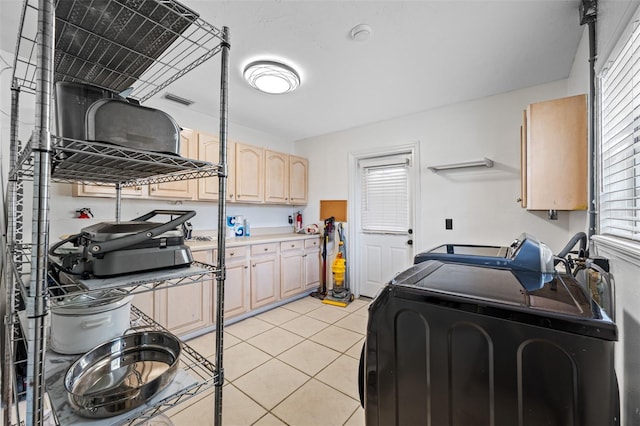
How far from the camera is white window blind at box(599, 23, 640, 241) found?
1080 mm

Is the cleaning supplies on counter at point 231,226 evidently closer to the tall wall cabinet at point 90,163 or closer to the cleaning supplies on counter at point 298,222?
the cleaning supplies on counter at point 298,222

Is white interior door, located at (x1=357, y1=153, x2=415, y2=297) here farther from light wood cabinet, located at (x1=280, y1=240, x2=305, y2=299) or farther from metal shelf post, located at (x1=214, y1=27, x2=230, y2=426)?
metal shelf post, located at (x1=214, y1=27, x2=230, y2=426)

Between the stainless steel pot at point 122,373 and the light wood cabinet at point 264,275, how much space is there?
6.89 ft

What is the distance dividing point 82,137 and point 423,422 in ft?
4.46

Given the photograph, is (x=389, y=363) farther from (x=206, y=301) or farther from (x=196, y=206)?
(x=196, y=206)

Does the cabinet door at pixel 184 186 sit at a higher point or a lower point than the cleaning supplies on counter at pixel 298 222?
higher

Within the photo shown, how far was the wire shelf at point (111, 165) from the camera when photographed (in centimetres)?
75

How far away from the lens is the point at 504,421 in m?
0.64

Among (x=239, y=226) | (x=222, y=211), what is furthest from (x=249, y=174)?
(x=222, y=211)

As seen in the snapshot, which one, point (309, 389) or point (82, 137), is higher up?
point (82, 137)

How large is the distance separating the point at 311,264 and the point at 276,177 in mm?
1370

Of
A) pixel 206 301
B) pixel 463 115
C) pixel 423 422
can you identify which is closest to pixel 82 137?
pixel 423 422

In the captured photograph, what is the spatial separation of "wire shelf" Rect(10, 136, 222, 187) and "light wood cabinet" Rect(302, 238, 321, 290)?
2.63 metres

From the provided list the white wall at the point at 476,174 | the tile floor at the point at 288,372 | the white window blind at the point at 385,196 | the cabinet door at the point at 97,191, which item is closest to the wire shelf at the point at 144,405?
the tile floor at the point at 288,372
